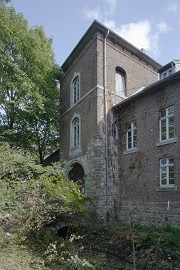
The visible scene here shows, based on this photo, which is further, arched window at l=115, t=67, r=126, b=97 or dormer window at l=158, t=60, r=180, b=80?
arched window at l=115, t=67, r=126, b=97

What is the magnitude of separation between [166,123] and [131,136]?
8.35 ft

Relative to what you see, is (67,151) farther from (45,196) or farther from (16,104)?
(45,196)

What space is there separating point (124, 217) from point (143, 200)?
6.39ft

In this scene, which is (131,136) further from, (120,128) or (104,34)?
(104,34)

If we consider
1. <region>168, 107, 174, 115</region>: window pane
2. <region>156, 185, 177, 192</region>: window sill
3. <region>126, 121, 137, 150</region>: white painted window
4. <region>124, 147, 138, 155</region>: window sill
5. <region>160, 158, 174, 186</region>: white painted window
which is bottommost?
<region>156, 185, 177, 192</region>: window sill

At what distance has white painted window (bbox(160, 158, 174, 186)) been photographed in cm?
1093

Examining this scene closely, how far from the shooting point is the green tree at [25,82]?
15.8m

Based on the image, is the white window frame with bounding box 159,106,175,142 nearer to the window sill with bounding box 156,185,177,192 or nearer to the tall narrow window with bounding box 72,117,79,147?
the window sill with bounding box 156,185,177,192

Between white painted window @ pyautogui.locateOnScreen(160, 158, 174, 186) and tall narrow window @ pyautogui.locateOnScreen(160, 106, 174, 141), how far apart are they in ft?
3.60

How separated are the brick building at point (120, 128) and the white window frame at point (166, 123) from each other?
5 cm

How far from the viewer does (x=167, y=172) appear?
11.1 m

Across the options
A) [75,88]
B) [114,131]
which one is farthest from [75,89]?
[114,131]

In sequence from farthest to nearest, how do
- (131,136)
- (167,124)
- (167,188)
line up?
(131,136)
(167,124)
(167,188)

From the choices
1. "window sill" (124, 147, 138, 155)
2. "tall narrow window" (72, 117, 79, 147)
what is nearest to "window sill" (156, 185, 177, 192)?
"window sill" (124, 147, 138, 155)
